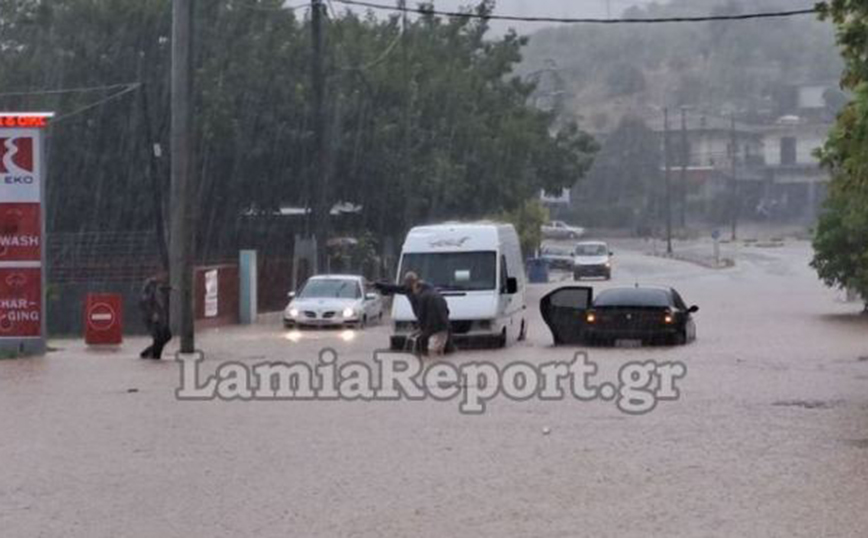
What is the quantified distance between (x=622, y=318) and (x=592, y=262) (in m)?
41.2

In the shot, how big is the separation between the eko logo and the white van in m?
6.88

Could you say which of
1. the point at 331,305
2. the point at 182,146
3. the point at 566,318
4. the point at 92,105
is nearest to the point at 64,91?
the point at 92,105

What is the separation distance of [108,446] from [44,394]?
21.8ft

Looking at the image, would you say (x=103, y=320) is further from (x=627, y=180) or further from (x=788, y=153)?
(x=788, y=153)

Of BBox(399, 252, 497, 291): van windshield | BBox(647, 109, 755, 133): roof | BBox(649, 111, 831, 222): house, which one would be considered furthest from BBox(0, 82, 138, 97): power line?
BBox(647, 109, 755, 133): roof

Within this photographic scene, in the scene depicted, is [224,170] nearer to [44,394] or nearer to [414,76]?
[414,76]

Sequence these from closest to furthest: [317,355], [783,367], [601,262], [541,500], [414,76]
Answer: [541,500] → [783,367] → [317,355] → [414,76] → [601,262]

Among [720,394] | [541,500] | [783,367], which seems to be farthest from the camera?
[783,367]

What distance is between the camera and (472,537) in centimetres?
1199

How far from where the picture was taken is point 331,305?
1569 inches

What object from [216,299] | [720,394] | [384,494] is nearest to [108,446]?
[384,494]

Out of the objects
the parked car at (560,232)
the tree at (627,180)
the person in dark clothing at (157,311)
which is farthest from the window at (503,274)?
the tree at (627,180)

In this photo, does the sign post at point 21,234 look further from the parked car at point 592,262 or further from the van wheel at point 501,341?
the parked car at point 592,262

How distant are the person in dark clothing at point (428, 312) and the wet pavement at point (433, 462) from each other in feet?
11.3
